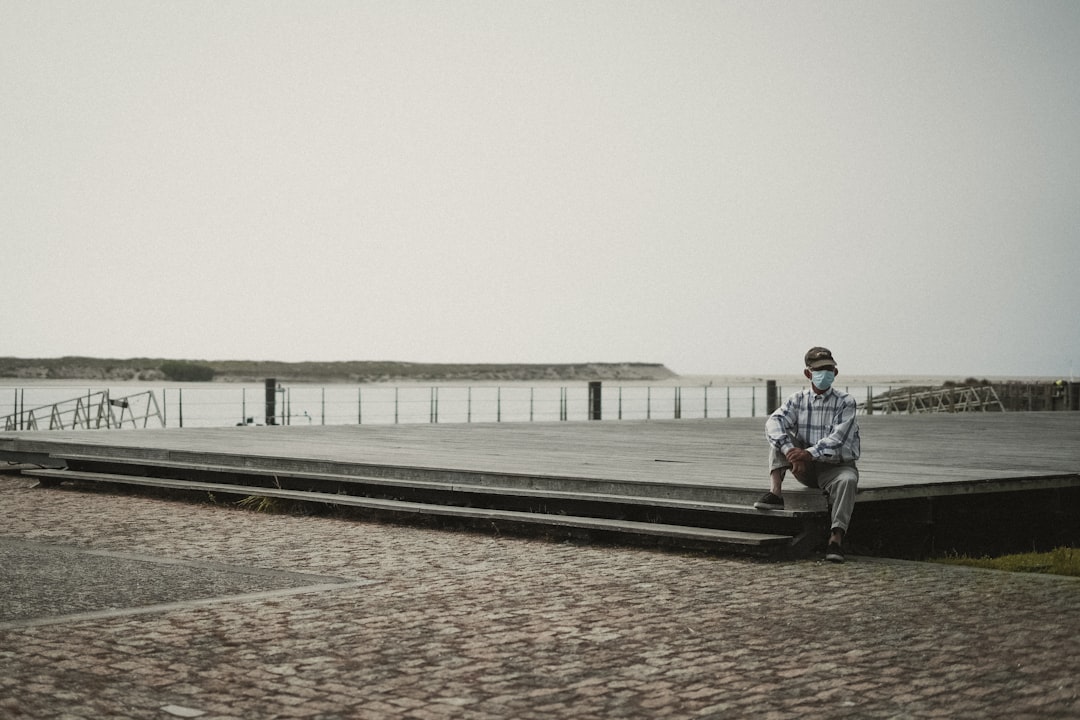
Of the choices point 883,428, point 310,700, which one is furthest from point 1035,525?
point 883,428

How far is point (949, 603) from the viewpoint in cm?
609

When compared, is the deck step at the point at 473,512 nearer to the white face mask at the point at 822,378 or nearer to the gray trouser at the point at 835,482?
the gray trouser at the point at 835,482

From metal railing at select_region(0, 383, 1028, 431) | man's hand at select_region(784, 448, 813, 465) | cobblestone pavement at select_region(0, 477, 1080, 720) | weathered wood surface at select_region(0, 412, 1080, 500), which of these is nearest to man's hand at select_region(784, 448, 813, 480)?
man's hand at select_region(784, 448, 813, 465)

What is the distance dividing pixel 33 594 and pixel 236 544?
2278 millimetres

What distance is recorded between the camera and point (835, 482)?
7.54 meters

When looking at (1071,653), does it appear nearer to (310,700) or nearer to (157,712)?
(310,700)

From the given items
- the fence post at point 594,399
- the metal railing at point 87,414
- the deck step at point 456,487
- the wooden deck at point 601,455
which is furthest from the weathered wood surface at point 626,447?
the metal railing at point 87,414

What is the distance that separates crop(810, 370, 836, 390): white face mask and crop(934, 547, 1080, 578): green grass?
1.54 meters

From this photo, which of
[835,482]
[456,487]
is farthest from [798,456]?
[456,487]

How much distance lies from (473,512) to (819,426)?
114 inches

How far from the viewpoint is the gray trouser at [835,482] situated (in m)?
7.46

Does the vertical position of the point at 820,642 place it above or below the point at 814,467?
below

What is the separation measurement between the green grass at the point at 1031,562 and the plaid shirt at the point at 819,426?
4.03 feet

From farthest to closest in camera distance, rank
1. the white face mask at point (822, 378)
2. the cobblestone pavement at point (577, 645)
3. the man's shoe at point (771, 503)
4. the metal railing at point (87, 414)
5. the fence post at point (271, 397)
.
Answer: the metal railing at point (87, 414)
the fence post at point (271, 397)
the man's shoe at point (771, 503)
the white face mask at point (822, 378)
the cobblestone pavement at point (577, 645)
